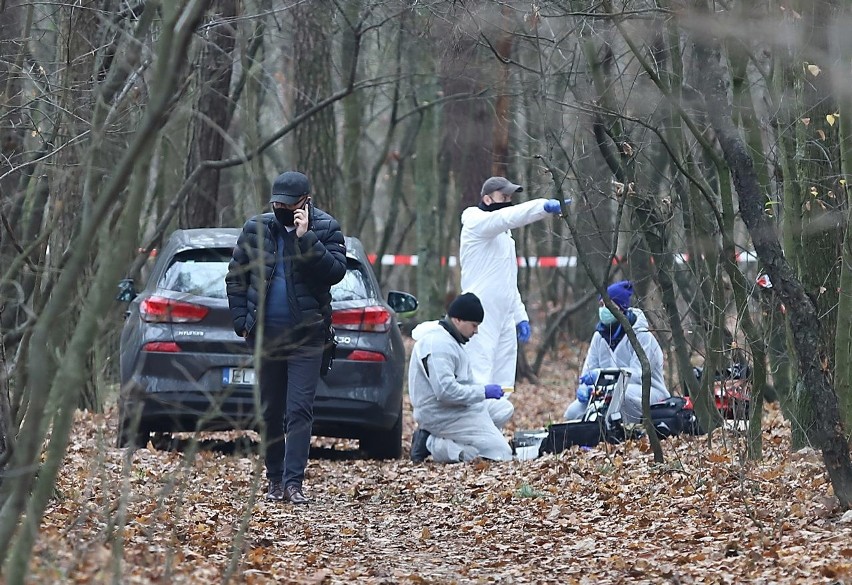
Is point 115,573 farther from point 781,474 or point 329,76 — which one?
point 329,76

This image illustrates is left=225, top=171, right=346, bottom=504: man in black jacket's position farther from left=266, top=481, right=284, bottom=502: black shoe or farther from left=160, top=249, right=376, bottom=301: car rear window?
left=160, top=249, right=376, bottom=301: car rear window

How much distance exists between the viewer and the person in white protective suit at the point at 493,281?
12047 millimetres

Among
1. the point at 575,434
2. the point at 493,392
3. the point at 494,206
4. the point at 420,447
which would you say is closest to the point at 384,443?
the point at 420,447

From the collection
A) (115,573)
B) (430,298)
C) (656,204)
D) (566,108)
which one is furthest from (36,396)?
(430,298)

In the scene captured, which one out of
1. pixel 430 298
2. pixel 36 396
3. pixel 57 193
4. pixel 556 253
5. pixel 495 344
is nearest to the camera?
pixel 36 396

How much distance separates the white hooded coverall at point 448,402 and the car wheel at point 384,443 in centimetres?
32

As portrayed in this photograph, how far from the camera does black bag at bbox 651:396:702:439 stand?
10.3 metres

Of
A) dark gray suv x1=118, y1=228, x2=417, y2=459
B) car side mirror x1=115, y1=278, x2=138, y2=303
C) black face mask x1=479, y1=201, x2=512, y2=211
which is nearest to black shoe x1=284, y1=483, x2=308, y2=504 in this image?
dark gray suv x1=118, y1=228, x2=417, y2=459

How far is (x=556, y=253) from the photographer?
26.5 meters

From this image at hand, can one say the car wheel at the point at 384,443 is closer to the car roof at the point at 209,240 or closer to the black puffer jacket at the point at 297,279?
the car roof at the point at 209,240

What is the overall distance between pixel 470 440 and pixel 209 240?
101 inches

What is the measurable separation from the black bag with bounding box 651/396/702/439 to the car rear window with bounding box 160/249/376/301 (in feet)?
7.99

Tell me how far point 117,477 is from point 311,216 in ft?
6.85

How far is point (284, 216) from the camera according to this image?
8156 millimetres
